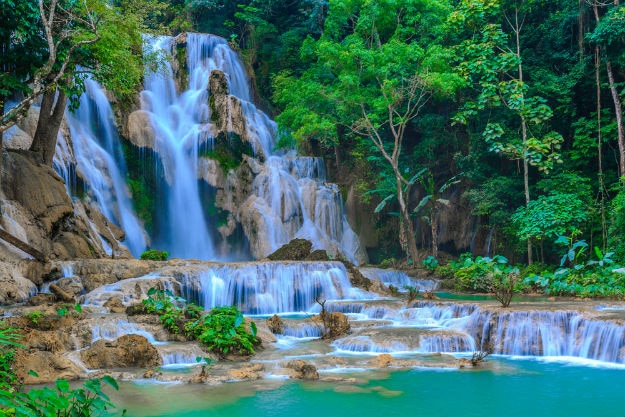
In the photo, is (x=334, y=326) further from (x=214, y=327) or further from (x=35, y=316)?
(x=35, y=316)

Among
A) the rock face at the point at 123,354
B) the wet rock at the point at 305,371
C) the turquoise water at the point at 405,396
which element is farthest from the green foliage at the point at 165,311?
the wet rock at the point at 305,371

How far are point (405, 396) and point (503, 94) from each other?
1565 centimetres

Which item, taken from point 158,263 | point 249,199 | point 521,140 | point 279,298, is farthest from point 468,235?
point 158,263

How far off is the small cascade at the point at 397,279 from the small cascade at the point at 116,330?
9.63 m

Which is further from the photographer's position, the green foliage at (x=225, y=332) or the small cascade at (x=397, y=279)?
the small cascade at (x=397, y=279)

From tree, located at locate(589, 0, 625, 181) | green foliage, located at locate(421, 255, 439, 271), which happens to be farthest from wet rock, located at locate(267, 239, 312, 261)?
tree, located at locate(589, 0, 625, 181)

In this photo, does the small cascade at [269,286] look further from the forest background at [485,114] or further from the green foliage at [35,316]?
the green foliage at [35,316]

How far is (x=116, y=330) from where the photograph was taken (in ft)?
32.2

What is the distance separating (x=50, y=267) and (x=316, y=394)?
8.44 metres

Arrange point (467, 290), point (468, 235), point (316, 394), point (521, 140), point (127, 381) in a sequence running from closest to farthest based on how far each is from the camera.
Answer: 1. point (316, 394)
2. point (127, 381)
3. point (467, 290)
4. point (521, 140)
5. point (468, 235)

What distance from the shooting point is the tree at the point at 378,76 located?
19.3 m

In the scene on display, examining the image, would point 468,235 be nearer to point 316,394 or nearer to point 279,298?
point 279,298

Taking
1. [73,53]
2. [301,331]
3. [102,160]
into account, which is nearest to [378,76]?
[73,53]

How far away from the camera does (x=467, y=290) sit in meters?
17.2
